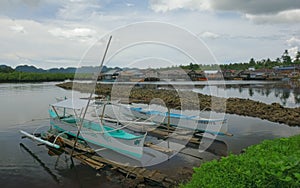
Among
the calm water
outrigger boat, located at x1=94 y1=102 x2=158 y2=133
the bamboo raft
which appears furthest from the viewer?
outrigger boat, located at x1=94 y1=102 x2=158 y2=133

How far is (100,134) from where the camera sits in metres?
9.64

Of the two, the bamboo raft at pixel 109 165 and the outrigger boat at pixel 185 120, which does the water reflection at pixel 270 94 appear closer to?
the outrigger boat at pixel 185 120

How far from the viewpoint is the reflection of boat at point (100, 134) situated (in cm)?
902

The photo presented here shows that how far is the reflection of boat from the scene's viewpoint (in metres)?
9.02

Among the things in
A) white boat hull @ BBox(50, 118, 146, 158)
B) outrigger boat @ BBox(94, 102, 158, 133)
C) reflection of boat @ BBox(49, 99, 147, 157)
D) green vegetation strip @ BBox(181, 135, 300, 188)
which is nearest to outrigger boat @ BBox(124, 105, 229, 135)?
outrigger boat @ BBox(94, 102, 158, 133)

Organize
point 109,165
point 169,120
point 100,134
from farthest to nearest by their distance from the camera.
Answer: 1. point 169,120
2. point 100,134
3. point 109,165

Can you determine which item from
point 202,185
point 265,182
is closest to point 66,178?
point 202,185

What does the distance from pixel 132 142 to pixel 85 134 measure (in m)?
2.37

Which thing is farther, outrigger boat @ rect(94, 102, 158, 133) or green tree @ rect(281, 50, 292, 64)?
green tree @ rect(281, 50, 292, 64)

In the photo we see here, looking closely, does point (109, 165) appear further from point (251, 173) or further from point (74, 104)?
point (251, 173)

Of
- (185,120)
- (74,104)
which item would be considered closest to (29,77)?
(74,104)

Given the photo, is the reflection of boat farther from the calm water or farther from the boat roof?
the calm water

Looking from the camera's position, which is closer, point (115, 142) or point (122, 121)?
point (115, 142)

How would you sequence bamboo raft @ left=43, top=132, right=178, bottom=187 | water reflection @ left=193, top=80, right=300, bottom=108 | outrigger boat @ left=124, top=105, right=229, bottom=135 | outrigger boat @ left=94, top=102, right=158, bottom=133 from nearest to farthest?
1. bamboo raft @ left=43, top=132, right=178, bottom=187
2. outrigger boat @ left=94, top=102, right=158, bottom=133
3. outrigger boat @ left=124, top=105, right=229, bottom=135
4. water reflection @ left=193, top=80, right=300, bottom=108
